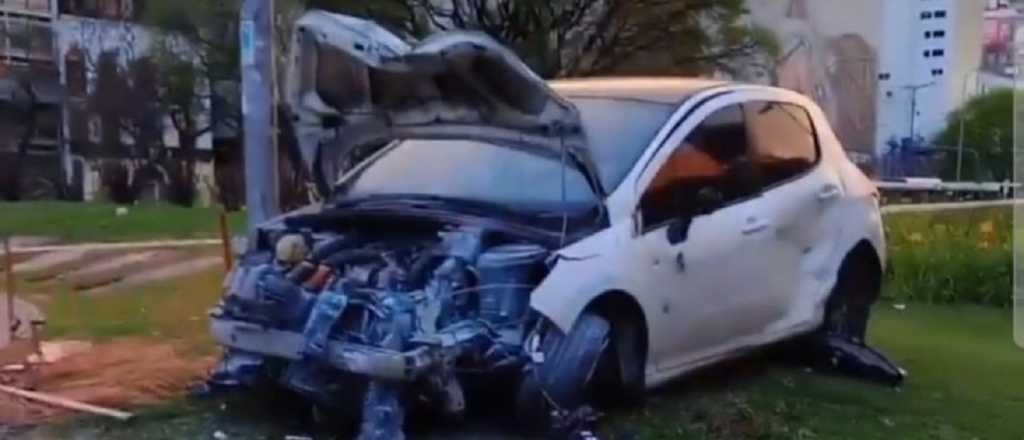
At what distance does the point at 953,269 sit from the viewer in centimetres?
1043

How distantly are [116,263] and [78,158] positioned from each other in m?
17.5

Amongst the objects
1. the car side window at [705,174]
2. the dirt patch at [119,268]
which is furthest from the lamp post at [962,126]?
the car side window at [705,174]

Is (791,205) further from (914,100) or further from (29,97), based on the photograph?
(914,100)

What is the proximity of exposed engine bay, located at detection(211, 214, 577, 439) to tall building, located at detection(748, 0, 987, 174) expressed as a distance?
23443mm

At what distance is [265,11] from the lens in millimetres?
6520

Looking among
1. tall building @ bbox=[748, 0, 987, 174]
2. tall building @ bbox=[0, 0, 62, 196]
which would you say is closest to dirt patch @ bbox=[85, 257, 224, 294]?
tall building @ bbox=[0, 0, 62, 196]

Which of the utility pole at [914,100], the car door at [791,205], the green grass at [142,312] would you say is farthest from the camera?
the utility pole at [914,100]

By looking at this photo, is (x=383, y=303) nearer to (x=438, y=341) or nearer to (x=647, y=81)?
(x=438, y=341)

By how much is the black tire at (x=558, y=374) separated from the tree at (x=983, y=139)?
21701 mm

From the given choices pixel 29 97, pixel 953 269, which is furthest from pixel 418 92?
pixel 29 97

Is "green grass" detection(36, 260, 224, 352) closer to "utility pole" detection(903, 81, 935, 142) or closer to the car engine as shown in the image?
the car engine

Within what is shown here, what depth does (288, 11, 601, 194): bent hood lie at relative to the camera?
5035 millimetres

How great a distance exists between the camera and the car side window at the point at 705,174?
18.2 feet

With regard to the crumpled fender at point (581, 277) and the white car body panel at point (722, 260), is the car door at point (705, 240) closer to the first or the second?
the white car body panel at point (722, 260)
